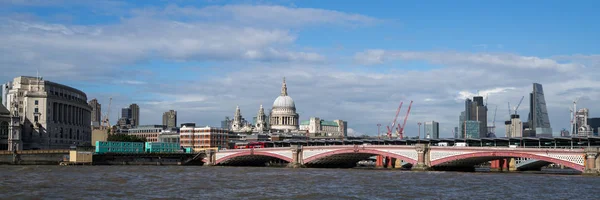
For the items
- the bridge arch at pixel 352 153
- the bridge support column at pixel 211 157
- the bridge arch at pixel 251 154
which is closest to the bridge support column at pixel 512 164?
the bridge arch at pixel 352 153

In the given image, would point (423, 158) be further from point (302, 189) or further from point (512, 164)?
point (302, 189)

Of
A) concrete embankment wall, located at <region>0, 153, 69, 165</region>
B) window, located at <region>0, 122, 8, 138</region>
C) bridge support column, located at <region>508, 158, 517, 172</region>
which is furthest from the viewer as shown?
window, located at <region>0, 122, 8, 138</region>

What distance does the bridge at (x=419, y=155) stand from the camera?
3930 inches

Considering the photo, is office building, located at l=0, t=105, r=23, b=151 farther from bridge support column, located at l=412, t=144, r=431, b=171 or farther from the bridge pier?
the bridge pier

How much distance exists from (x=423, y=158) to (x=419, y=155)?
718 mm

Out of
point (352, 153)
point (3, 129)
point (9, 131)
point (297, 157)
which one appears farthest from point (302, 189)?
point (3, 129)

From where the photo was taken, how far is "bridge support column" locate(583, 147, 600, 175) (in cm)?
9825

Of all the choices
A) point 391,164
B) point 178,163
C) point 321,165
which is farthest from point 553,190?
point 178,163

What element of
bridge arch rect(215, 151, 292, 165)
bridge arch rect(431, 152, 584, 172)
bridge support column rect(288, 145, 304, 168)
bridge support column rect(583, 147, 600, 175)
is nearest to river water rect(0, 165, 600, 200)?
bridge support column rect(583, 147, 600, 175)

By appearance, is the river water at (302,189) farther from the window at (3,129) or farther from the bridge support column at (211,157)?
the window at (3,129)

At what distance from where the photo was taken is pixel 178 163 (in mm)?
173250

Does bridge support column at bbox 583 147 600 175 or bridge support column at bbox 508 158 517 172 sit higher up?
bridge support column at bbox 583 147 600 175

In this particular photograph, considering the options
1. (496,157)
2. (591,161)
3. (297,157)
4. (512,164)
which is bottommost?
(512,164)

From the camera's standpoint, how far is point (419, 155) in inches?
4656
